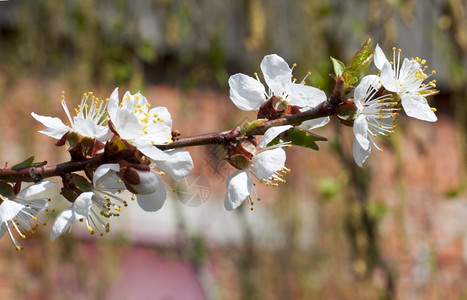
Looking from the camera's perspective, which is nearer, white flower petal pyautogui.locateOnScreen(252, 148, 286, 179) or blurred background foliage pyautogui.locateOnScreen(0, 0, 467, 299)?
white flower petal pyautogui.locateOnScreen(252, 148, 286, 179)

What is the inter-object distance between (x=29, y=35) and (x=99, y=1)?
0.86ft

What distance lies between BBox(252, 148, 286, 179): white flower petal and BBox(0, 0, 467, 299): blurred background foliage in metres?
0.83

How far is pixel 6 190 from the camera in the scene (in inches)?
21.8

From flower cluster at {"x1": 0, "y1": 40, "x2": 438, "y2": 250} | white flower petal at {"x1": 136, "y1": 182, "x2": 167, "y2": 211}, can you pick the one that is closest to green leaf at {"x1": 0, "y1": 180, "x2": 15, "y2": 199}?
flower cluster at {"x1": 0, "y1": 40, "x2": 438, "y2": 250}

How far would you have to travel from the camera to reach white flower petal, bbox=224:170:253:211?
1.78 feet

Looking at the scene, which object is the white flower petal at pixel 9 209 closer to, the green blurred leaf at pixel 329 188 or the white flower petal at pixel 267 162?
the white flower petal at pixel 267 162

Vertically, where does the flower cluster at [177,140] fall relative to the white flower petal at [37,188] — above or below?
above

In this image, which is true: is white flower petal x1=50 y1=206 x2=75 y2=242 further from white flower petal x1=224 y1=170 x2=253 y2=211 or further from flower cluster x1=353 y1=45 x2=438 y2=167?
flower cluster x1=353 y1=45 x2=438 y2=167

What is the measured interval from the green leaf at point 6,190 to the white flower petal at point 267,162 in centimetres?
21

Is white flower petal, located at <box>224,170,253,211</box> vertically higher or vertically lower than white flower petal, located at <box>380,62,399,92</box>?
lower

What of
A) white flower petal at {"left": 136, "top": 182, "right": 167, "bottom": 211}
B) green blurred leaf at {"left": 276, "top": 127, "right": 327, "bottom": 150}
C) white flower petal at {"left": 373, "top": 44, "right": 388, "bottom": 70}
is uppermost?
white flower petal at {"left": 373, "top": 44, "right": 388, "bottom": 70}

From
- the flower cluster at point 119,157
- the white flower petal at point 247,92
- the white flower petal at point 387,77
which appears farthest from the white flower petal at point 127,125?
the white flower petal at point 387,77

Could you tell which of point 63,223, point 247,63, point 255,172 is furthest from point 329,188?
point 63,223

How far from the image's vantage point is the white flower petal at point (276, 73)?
58cm
